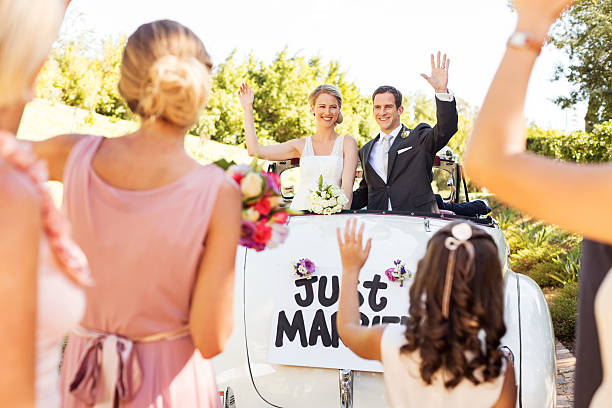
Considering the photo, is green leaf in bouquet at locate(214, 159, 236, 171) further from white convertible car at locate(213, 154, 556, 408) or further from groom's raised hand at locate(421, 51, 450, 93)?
groom's raised hand at locate(421, 51, 450, 93)

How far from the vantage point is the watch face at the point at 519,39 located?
1342mm

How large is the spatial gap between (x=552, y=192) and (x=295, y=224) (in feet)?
8.53

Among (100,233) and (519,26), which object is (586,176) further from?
(100,233)

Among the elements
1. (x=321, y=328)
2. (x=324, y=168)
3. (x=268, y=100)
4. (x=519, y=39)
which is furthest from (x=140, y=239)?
(x=268, y=100)

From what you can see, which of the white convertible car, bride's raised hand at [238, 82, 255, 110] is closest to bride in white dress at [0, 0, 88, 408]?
the white convertible car

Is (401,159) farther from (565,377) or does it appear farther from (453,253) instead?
(453,253)

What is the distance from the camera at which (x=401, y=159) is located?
495cm

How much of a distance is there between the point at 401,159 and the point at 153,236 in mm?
3573

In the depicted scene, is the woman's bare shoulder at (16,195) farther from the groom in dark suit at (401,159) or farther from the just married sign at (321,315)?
the groom in dark suit at (401,159)

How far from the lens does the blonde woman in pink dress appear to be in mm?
1648

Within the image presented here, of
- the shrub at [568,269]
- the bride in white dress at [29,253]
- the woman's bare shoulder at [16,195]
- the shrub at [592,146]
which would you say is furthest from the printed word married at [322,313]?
the shrub at [592,146]

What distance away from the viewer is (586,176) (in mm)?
1237

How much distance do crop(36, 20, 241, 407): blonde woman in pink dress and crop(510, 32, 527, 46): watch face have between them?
0.86m

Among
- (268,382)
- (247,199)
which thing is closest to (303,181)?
(268,382)
